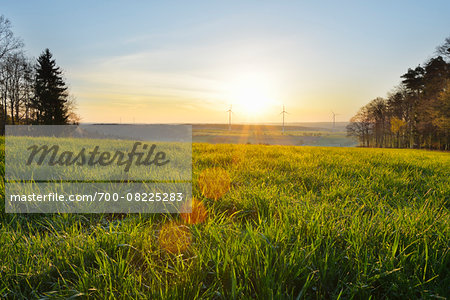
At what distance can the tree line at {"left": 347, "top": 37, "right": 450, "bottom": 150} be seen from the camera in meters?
37.0

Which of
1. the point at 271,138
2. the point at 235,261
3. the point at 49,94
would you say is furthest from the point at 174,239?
the point at 271,138

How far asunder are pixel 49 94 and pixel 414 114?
72.5 meters

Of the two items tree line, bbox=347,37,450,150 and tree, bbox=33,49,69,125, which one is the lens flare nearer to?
tree line, bbox=347,37,450,150

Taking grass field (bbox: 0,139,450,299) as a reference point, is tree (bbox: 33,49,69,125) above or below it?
above

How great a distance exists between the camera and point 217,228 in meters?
2.50

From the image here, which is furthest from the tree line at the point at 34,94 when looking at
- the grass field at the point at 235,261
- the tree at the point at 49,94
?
the grass field at the point at 235,261

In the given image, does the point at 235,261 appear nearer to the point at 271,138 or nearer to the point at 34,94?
the point at 34,94

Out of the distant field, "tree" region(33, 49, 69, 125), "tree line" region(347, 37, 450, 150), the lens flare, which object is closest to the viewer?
the lens flare

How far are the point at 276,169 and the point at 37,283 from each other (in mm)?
5060

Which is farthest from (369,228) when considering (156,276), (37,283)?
(37,283)

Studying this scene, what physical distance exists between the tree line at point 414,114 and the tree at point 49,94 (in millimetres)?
63210

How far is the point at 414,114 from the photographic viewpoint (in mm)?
50500

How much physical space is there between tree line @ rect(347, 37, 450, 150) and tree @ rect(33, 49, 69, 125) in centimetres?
6321

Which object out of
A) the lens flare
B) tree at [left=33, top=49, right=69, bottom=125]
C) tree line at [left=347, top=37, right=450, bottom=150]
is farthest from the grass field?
tree at [left=33, top=49, right=69, bottom=125]
